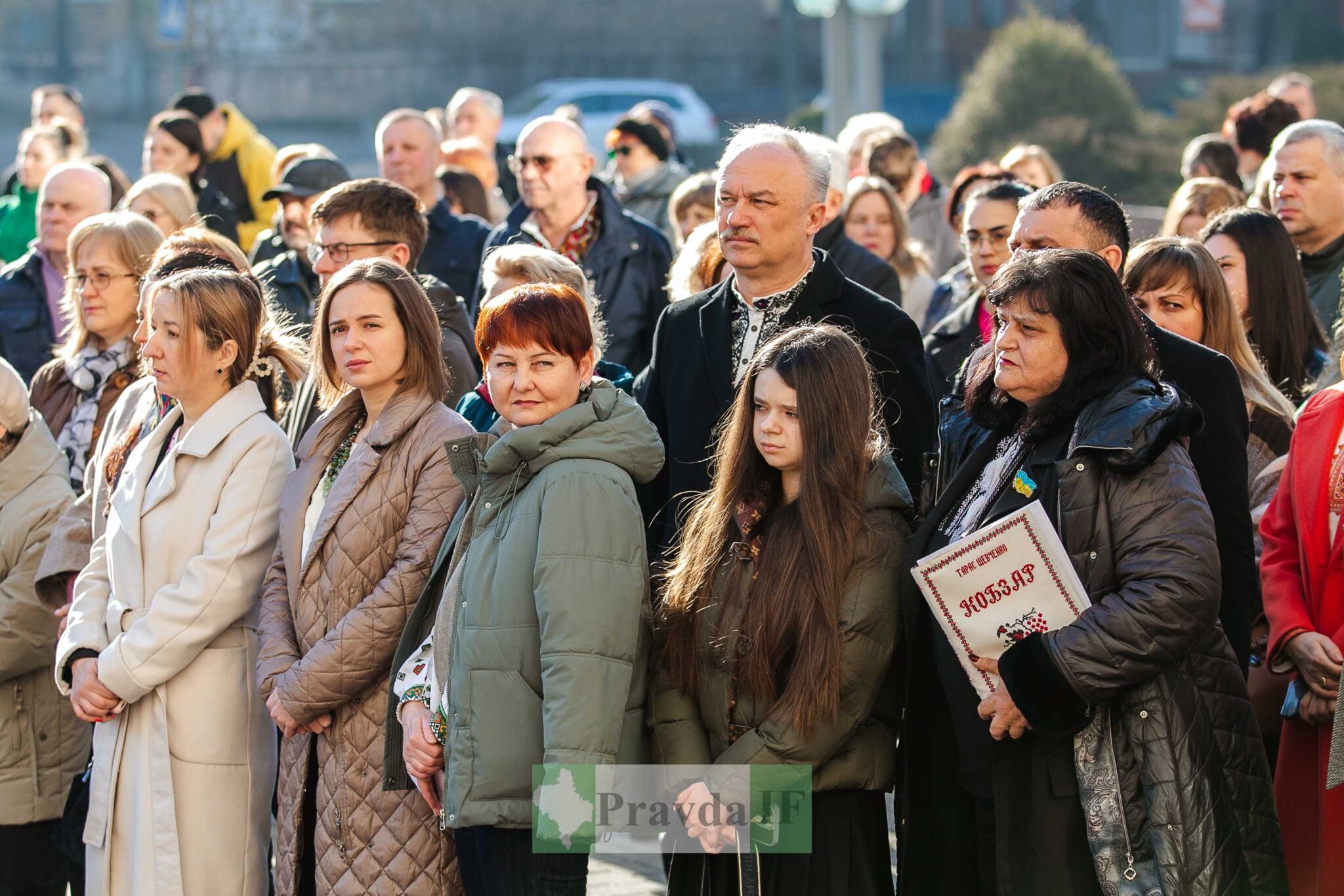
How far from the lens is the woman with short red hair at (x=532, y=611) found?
3.96m

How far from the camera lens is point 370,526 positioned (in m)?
4.54

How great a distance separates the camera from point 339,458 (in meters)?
4.76

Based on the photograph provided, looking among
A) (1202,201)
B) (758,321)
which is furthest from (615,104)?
(758,321)

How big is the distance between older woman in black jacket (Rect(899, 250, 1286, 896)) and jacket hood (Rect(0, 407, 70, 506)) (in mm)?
2992

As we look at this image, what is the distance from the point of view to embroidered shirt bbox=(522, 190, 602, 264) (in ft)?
23.9

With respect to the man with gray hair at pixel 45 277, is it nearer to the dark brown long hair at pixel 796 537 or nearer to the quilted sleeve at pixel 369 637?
the quilted sleeve at pixel 369 637

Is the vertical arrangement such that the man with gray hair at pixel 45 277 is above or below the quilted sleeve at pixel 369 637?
above

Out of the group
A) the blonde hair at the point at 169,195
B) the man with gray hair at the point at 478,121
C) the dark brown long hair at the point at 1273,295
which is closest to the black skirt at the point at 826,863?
the dark brown long hair at the point at 1273,295

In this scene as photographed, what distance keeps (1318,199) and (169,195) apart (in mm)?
4833

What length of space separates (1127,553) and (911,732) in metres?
0.75

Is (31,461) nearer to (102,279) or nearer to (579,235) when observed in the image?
(102,279)

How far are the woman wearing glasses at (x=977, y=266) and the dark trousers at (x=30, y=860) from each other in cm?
343

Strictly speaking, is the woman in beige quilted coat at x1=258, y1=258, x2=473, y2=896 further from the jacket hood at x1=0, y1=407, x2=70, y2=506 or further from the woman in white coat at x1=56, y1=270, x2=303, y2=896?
the jacket hood at x1=0, y1=407, x2=70, y2=506

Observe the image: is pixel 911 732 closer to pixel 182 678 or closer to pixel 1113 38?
pixel 182 678
